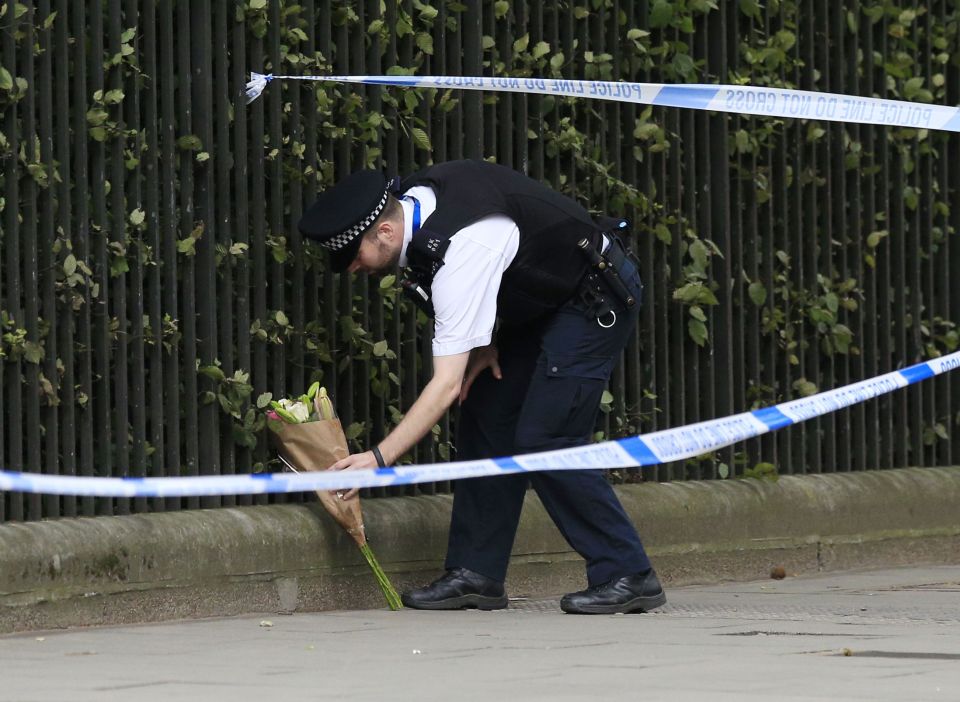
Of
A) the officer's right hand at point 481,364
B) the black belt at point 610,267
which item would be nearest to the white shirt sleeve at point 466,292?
the black belt at point 610,267

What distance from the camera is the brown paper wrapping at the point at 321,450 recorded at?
248 inches

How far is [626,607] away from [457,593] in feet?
1.88

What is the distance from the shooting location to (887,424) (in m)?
8.73

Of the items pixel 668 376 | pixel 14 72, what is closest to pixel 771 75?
pixel 668 376

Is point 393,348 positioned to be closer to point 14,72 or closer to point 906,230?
point 14,72

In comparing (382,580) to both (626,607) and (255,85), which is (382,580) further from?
(255,85)

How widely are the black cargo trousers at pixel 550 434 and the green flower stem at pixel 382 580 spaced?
0.23m

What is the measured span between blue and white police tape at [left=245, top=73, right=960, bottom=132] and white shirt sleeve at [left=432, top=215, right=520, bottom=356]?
0.84 metres

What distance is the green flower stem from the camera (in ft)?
21.1

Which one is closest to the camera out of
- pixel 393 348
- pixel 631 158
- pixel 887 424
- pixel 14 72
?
pixel 14 72

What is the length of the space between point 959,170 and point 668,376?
2.06 metres

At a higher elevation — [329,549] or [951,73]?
[951,73]

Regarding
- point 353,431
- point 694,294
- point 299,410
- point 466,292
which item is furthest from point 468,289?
point 694,294

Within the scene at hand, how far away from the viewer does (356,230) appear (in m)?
6.03
